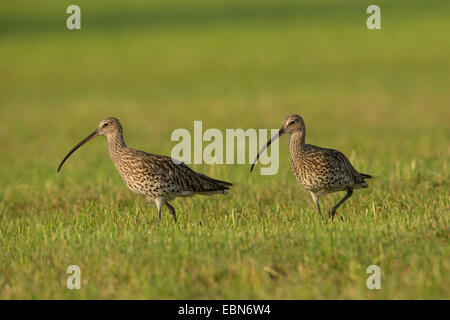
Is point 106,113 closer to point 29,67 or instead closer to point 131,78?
point 131,78

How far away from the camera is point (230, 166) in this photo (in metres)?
15.8

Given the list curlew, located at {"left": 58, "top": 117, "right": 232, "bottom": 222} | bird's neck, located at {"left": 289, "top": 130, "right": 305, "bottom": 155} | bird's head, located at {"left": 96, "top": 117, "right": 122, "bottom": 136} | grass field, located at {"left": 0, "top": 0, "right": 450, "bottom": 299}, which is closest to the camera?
grass field, located at {"left": 0, "top": 0, "right": 450, "bottom": 299}

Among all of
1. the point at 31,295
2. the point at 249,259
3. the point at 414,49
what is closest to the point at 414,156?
the point at 249,259

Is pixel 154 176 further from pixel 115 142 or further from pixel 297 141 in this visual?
pixel 297 141

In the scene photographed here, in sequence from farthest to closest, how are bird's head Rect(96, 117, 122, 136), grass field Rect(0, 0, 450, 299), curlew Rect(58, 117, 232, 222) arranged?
bird's head Rect(96, 117, 122, 136), curlew Rect(58, 117, 232, 222), grass field Rect(0, 0, 450, 299)

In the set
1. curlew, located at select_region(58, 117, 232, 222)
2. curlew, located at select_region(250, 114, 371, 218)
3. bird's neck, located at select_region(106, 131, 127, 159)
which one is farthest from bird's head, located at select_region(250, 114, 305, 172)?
bird's neck, located at select_region(106, 131, 127, 159)

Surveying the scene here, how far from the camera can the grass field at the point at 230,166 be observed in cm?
770

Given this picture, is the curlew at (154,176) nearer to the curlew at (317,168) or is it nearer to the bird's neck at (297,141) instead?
the curlew at (317,168)

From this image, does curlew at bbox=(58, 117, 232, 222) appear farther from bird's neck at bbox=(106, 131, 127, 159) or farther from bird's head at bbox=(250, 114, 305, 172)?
bird's head at bbox=(250, 114, 305, 172)

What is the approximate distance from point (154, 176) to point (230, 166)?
5367mm

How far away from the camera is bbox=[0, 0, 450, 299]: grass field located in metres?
7.70

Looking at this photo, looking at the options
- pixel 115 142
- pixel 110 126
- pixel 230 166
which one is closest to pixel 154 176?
pixel 115 142

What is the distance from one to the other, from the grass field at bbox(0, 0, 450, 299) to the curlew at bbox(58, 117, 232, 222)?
0.39 m

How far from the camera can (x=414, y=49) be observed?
44.9m
